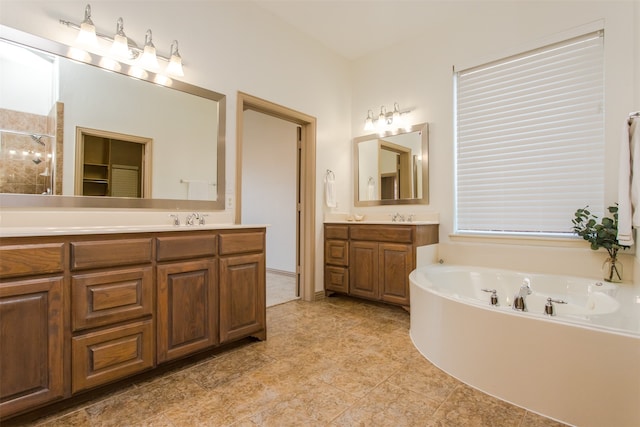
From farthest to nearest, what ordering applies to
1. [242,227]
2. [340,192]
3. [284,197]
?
1. [284,197]
2. [340,192]
3. [242,227]

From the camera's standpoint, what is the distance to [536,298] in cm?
246

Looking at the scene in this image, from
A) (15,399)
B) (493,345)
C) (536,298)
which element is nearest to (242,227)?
(15,399)

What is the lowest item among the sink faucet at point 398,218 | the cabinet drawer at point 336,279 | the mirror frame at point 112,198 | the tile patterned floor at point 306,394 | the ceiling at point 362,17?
the tile patterned floor at point 306,394

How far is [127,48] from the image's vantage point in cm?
211

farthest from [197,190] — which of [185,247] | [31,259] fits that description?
[31,259]

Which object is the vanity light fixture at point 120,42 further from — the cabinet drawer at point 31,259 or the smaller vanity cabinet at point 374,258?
the smaller vanity cabinet at point 374,258

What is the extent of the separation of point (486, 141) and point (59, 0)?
3495mm

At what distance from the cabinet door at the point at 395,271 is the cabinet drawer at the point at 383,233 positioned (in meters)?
0.06

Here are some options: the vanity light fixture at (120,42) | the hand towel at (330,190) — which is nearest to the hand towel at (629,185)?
the hand towel at (330,190)

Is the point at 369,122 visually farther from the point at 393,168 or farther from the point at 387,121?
the point at 393,168

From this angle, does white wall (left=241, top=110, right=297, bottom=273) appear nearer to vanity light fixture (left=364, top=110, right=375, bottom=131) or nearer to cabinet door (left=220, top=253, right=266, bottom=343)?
vanity light fixture (left=364, top=110, right=375, bottom=131)

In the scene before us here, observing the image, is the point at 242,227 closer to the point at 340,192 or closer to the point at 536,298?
the point at 340,192

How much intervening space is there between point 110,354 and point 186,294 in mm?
460

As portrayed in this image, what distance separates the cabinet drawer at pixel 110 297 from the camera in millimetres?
1503
